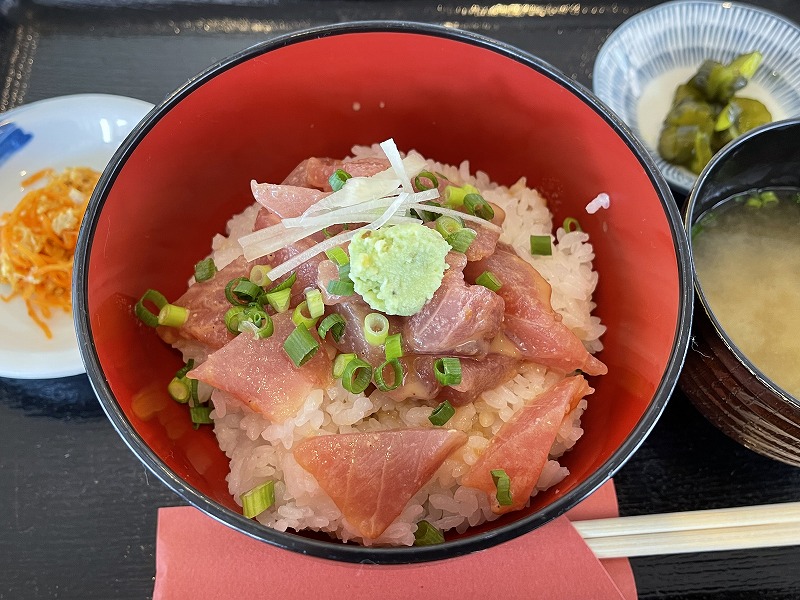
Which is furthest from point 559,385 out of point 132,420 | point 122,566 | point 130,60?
point 130,60

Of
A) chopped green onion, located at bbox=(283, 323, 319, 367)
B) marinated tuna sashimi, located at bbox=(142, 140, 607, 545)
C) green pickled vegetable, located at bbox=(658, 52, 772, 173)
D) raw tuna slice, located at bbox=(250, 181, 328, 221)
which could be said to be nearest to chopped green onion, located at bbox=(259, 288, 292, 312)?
marinated tuna sashimi, located at bbox=(142, 140, 607, 545)

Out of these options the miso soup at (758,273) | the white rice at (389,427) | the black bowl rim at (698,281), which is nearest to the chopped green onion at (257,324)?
the white rice at (389,427)

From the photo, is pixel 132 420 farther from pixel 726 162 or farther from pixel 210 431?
pixel 726 162

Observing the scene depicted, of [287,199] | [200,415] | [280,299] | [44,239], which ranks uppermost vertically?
[287,199]

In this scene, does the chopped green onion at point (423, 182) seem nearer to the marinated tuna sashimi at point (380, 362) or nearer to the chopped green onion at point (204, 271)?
the marinated tuna sashimi at point (380, 362)

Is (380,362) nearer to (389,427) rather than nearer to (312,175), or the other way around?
(389,427)

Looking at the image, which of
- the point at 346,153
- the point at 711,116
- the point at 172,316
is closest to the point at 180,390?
the point at 172,316

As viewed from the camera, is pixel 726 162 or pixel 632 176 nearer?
pixel 632 176
